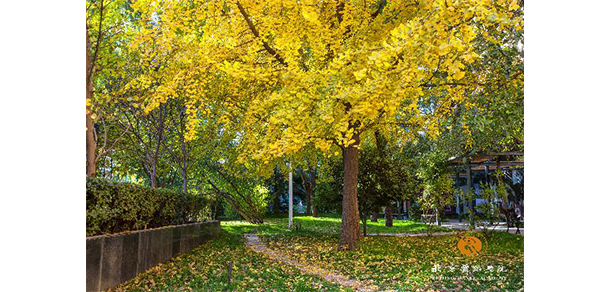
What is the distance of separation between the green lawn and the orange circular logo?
89mm

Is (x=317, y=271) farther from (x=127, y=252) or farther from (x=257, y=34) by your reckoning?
(x=257, y=34)

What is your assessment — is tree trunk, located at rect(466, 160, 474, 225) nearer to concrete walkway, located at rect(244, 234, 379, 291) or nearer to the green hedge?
concrete walkway, located at rect(244, 234, 379, 291)

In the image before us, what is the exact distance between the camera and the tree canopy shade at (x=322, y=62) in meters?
3.97

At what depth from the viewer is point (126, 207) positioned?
14.3ft

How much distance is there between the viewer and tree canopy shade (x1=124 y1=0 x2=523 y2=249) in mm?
3969

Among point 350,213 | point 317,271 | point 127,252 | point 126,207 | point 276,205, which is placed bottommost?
point 317,271

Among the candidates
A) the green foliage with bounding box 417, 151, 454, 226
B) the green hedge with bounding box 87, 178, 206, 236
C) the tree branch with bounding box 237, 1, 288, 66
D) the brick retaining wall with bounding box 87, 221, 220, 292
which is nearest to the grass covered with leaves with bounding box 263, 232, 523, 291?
the green foliage with bounding box 417, 151, 454, 226

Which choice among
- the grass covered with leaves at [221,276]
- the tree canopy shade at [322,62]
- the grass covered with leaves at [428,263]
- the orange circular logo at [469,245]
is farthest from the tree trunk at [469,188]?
the grass covered with leaves at [221,276]

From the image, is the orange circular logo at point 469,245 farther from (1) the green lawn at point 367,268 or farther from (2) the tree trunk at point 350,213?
(2) the tree trunk at point 350,213

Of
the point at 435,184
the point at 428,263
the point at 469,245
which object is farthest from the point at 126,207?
the point at 435,184

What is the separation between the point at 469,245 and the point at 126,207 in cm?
451
